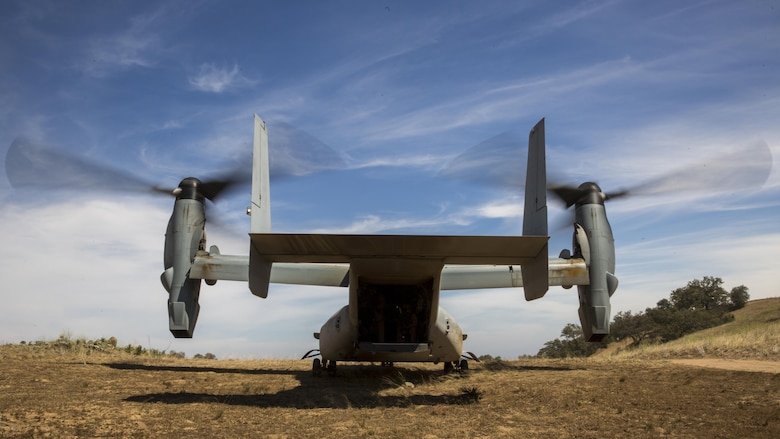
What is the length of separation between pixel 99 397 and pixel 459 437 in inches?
283

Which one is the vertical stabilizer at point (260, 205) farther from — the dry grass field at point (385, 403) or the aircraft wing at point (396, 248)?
the dry grass field at point (385, 403)

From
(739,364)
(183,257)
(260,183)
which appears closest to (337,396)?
(260,183)

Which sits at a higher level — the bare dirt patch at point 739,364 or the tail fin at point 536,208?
the tail fin at point 536,208

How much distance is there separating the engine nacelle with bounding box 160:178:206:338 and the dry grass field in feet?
6.76

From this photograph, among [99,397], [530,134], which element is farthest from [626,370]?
[99,397]

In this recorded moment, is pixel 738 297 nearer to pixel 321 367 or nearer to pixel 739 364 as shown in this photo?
pixel 739 364

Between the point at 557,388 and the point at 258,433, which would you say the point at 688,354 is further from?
the point at 258,433

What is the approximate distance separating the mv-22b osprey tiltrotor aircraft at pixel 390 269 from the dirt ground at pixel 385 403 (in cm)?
111

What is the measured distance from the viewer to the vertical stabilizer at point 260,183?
11359mm

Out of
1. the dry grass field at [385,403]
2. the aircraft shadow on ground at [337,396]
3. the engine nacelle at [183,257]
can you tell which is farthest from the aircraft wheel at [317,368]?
the engine nacelle at [183,257]

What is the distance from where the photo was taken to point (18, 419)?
8.42 metres

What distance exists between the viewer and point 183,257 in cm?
1788

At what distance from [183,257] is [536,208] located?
37.6ft

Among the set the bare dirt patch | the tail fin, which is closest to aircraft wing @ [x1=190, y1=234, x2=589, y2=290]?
the tail fin
